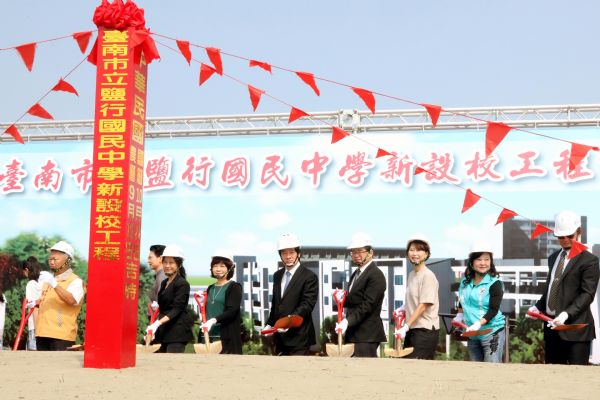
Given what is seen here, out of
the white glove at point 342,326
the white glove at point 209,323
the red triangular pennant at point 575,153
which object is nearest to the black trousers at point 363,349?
the white glove at point 342,326

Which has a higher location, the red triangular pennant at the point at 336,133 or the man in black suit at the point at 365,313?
the red triangular pennant at the point at 336,133

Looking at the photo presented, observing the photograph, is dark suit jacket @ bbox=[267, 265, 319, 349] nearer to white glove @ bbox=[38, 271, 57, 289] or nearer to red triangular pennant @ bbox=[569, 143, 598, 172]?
white glove @ bbox=[38, 271, 57, 289]

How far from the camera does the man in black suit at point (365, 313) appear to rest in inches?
234

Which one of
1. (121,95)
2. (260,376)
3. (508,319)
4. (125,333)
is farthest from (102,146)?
(508,319)

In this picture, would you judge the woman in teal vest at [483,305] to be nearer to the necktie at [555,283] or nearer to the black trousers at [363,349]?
the necktie at [555,283]

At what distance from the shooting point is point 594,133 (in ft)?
28.5

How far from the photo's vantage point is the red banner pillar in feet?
17.8

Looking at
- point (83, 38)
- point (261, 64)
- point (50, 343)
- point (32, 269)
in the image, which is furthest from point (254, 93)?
point (32, 269)

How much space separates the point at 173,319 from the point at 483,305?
204 centimetres

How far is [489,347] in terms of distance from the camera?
594 cm

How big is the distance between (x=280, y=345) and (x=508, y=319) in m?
3.09

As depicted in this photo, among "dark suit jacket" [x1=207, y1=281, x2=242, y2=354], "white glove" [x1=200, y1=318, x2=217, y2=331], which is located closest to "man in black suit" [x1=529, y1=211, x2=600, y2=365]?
"dark suit jacket" [x1=207, y1=281, x2=242, y2=354]

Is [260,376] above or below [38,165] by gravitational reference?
below

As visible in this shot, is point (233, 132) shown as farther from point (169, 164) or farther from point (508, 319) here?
point (508, 319)
